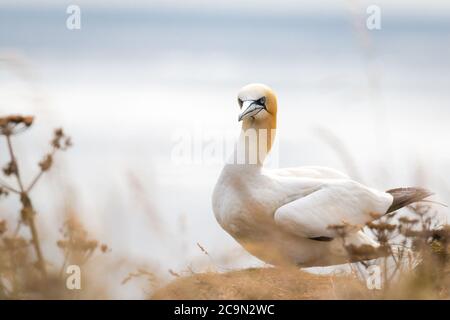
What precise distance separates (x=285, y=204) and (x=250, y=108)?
0.87 m

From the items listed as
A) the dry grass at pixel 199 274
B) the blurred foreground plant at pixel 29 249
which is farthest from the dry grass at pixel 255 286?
the blurred foreground plant at pixel 29 249

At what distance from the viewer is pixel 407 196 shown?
766 centimetres

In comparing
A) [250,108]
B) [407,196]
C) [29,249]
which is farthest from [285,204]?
[29,249]

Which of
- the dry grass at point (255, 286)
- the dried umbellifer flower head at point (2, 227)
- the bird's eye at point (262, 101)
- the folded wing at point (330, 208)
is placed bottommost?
the dry grass at point (255, 286)

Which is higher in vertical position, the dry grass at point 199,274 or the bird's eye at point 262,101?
the bird's eye at point 262,101

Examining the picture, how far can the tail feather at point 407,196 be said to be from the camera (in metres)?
7.56

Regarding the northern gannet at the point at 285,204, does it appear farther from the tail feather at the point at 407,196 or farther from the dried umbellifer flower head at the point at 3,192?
the dried umbellifer flower head at the point at 3,192

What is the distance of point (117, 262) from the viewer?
4.63 metres

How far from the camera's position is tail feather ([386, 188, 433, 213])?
7562 mm

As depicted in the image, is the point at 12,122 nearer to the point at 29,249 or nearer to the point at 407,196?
the point at 29,249
